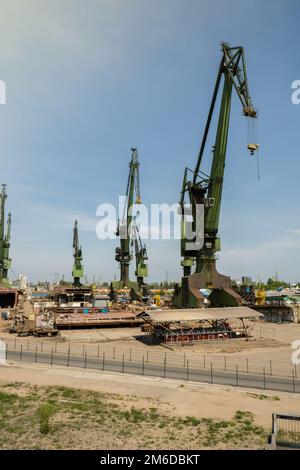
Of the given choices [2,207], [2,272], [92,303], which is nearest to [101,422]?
[92,303]

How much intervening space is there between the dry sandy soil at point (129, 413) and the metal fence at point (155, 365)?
2.19 m

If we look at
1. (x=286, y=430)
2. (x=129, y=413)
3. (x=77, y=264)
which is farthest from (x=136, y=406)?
(x=77, y=264)

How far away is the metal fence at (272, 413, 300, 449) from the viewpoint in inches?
635

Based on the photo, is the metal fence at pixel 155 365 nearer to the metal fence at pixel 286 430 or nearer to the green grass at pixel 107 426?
the green grass at pixel 107 426

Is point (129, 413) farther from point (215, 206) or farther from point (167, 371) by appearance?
point (215, 206)

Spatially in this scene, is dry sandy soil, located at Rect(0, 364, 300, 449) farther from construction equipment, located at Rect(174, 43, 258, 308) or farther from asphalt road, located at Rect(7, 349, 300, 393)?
construction equipment, located at Rect(174, 43, 258, 308)

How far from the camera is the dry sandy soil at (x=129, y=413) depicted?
17.6 metres

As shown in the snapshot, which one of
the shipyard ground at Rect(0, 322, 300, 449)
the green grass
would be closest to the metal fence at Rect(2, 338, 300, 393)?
the shipyard ground at Rect(0, 322, 300, 449)

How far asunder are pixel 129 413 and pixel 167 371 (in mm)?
10584

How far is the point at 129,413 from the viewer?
2095cm

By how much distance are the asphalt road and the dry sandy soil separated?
1.89m
